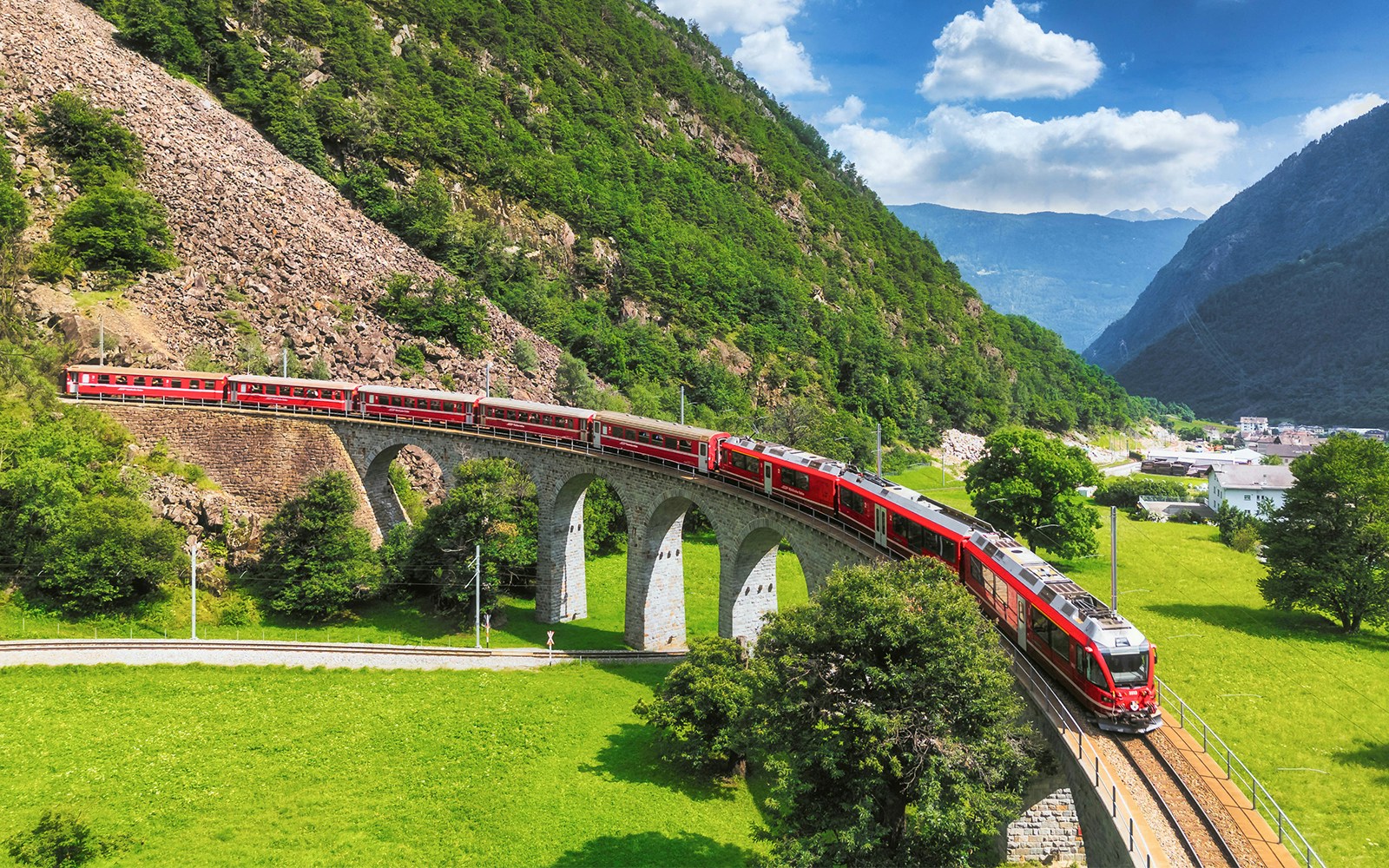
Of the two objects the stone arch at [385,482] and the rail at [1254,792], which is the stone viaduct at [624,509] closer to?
the stone arch at [385,482]

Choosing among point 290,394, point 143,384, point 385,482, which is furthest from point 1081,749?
point 143,384

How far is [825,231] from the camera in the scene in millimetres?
133625

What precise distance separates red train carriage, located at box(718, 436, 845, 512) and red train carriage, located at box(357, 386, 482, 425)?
1881cm

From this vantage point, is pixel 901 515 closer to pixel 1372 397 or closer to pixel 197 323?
pixel 197 323

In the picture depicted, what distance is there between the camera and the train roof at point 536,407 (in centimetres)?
4016

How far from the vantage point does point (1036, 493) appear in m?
47.3

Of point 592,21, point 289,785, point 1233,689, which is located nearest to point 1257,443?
point 1233,689

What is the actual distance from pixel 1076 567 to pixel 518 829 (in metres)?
44.3

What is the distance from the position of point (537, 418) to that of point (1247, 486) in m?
77.5

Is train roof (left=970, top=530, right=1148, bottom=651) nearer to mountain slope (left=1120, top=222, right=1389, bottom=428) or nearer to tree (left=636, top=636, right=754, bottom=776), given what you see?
tree (left=636, top=636, right=754, bottom=776)

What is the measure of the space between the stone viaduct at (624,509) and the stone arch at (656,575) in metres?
0.06

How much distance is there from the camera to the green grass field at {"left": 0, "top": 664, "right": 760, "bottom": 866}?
21.7 m

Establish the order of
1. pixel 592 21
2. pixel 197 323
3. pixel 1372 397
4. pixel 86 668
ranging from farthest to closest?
pixel 1372 397, pixel 592 21, pixel 197 323, pixel 86 668

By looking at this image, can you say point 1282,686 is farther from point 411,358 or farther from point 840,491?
point 411,358
